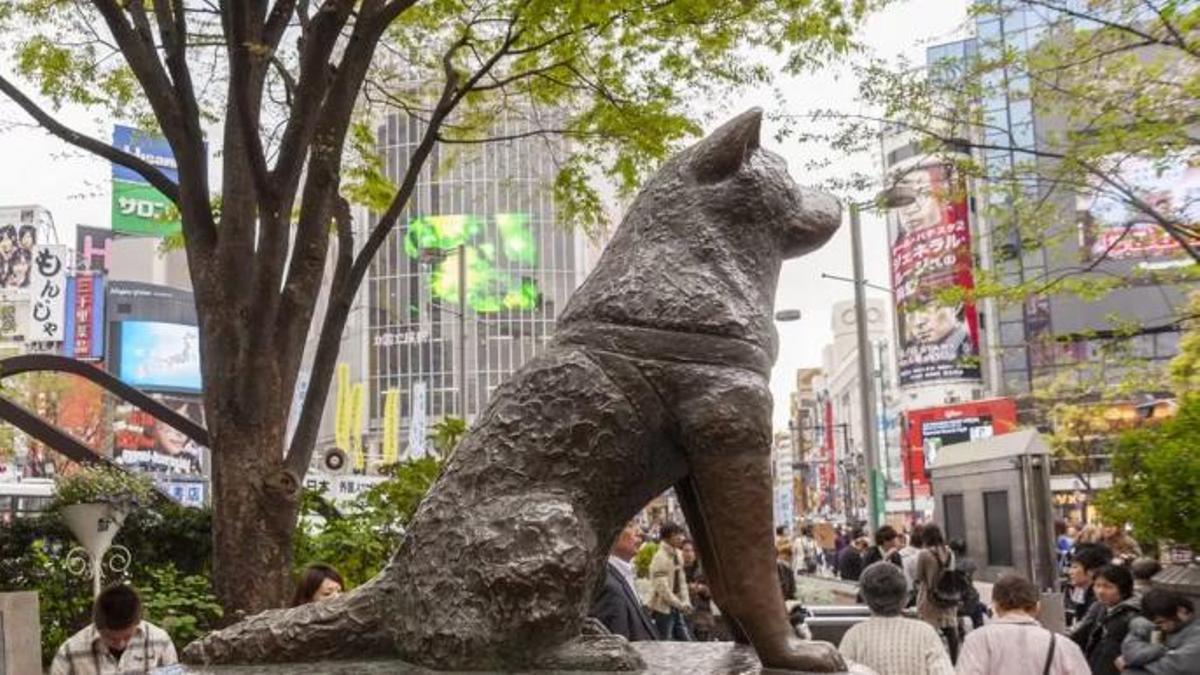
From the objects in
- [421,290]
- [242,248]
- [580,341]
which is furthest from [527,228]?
[580,341]

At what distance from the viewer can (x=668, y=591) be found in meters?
10.2

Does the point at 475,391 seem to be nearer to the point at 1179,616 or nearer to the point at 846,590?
the point at 846,590

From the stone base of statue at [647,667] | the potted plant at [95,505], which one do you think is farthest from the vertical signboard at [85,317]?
the stone base of statue at [647,667]

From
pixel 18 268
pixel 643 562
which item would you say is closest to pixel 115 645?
pixel 643 562

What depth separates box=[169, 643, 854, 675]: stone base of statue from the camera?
2.78m

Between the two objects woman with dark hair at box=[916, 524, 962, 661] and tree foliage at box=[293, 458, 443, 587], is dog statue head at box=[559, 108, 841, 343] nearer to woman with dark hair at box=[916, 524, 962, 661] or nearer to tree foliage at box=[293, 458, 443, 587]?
tree foliage at box=[293, 458, 443, 587]

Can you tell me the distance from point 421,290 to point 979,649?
64880mm

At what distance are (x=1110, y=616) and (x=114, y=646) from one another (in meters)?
5.62

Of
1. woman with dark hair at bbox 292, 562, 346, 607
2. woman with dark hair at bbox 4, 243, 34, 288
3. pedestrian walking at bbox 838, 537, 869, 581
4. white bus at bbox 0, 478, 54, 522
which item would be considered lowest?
pedestrian walking at bbox 838, 537, 869, 581

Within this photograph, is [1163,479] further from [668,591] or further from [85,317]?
[85,317]

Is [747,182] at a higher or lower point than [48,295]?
lower

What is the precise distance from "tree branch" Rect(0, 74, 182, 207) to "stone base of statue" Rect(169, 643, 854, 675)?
270 inches

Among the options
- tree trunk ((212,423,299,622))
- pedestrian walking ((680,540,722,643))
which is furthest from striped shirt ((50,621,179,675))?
pedestrian walking ((680,540,722,643))

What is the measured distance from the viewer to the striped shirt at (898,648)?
478 cm
